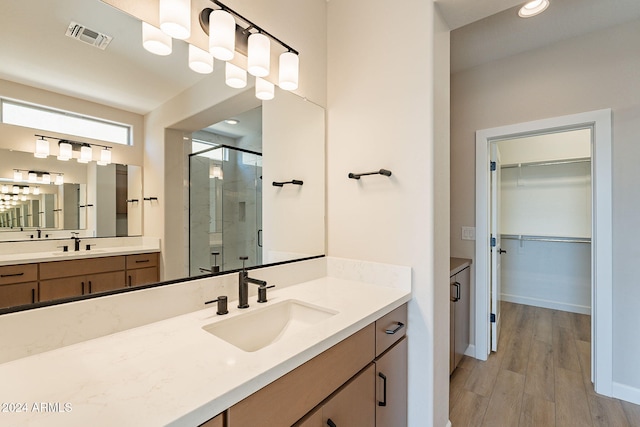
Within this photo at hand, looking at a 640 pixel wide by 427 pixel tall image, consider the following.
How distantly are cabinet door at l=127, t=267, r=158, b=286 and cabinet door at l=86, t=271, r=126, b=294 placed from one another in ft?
0.08

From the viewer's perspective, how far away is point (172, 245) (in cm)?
115

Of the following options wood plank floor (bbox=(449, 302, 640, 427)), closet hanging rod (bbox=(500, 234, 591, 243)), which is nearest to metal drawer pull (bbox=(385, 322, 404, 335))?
wood plank floor (bbox=(449, 302, 640, 427))

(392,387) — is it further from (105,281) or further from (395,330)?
(105,281)

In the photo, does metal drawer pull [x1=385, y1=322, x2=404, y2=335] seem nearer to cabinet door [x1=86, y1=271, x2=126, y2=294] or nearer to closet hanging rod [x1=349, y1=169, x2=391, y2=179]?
closet hanging rod [x1=349, y1=169, x2=391, y2=179]

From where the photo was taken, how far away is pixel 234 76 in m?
1.32

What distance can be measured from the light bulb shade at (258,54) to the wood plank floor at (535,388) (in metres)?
2.37

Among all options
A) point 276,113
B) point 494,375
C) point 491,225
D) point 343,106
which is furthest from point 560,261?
point 276,113

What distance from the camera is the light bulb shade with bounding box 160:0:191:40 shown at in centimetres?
98

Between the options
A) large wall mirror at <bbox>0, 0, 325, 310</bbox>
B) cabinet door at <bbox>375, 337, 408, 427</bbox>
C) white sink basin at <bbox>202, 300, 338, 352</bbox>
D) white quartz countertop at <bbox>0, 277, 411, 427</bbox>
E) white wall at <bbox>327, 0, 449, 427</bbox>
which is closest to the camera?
white quartz countertop at <bbox>0, 277, 411, 427</bbox>

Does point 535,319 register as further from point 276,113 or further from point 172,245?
point 172,245

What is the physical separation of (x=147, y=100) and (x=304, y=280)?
119cm

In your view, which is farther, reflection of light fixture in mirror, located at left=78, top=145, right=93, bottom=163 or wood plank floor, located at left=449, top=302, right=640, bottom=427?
wood plank floor, located at left=449, top=302, right=640, bottom=427

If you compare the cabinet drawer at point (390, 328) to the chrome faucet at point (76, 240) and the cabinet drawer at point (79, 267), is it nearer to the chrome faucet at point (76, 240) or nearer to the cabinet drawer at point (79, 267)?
the cabinet drawer at point (79, 267)

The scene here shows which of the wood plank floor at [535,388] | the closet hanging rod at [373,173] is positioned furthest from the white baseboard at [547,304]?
the closet hanging rod at [373,173]
